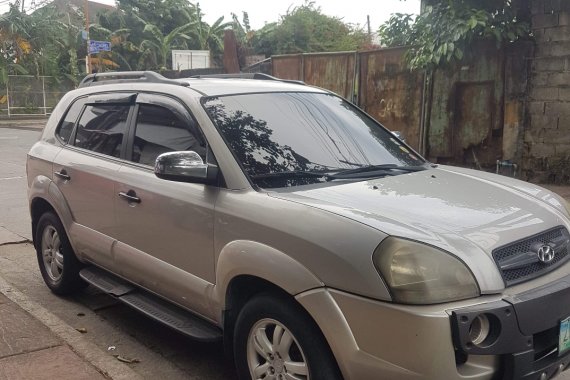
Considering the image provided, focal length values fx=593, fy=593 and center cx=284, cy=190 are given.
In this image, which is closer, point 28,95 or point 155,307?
point 155,307

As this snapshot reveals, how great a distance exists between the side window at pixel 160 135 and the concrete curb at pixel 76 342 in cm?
129

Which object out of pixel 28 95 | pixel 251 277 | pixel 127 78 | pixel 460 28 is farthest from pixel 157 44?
pixel 251 277

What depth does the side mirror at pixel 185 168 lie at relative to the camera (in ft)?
10.5

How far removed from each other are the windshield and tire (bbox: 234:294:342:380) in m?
0.69

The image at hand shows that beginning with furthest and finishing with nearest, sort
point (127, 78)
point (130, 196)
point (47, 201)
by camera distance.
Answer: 1. point (47, 201)
2. point (127, 78)
3. point (130, 196)

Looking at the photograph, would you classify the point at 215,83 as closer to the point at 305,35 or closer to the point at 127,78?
the point at 127,78

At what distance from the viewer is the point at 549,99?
8703 mm

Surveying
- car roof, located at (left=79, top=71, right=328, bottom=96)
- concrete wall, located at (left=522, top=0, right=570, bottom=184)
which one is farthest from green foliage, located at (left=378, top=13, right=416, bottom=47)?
car roof, located at (left=79, top=71, right=328, bottom=96)

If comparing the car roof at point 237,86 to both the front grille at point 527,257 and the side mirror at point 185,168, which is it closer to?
the side mirror at point 185,168

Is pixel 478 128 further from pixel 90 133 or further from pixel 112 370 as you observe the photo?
pixel 112 370

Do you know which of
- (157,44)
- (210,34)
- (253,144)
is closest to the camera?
(253,144)

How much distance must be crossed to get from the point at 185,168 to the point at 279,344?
105 centimetres

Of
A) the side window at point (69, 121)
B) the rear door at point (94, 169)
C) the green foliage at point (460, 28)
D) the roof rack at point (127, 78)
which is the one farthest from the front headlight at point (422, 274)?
the green foliage at point (460, 28)

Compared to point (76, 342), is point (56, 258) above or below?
above
